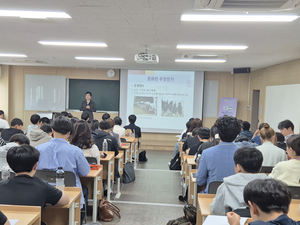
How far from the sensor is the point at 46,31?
4.75m

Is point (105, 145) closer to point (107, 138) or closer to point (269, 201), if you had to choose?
point (107, 138)

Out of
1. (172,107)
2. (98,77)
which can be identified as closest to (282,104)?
(172,107)

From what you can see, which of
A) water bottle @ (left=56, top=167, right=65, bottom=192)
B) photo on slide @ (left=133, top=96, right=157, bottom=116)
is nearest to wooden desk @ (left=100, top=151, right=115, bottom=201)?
water bottle @ (left=56, top=167, right=65, bottom=192)

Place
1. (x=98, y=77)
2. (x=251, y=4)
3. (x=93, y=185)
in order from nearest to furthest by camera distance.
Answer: (x=251, y=4), (x=93, y=185), (x=98, y=77)

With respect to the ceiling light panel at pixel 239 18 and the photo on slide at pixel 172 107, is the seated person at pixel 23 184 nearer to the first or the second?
the ceiling light panel at pixel 239 18

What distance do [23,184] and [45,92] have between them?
973 centimetres

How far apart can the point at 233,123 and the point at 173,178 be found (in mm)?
3822

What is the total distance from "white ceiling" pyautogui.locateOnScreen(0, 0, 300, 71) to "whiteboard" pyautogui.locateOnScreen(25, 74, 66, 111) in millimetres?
4688

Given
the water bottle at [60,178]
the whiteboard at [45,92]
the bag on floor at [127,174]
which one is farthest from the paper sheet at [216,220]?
the whiteboard at [45,92]

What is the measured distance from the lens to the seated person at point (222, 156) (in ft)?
8.84

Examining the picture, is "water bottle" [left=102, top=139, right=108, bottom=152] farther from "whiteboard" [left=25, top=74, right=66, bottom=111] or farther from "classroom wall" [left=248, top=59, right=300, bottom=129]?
"whiteboard" [left=25, top=74, right=66, bottom=111]

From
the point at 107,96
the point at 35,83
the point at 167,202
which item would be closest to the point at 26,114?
the point at 35,83

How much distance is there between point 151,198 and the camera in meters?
4.93

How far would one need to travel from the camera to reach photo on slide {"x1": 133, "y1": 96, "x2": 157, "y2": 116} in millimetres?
10516
